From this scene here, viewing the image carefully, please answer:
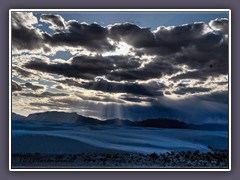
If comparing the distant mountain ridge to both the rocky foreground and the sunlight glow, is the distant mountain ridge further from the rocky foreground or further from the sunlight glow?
the sunlight glow

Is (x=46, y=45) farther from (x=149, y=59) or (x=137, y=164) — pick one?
(x=137, y=164)

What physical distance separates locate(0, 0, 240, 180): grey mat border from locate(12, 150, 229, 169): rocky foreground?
0.12 m

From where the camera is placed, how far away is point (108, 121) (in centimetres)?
639

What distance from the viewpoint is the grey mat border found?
20.5ft

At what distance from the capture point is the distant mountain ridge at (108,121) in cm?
628

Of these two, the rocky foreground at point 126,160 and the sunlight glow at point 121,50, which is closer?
the rocky foreground at point 126,160

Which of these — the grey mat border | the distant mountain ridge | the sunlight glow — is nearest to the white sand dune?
the distant mountain ridge

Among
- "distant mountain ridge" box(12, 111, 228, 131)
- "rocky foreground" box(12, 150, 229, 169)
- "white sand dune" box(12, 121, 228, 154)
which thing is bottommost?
"rocky foreground" box(12, 150, 229, 169)
